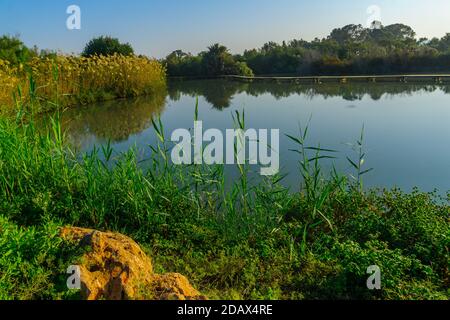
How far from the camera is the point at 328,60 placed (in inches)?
909

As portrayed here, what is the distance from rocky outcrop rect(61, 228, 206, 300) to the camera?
1.66 metres

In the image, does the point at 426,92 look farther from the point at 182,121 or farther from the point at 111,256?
the point at 111,256

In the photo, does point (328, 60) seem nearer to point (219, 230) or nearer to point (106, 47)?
point (106, 47)

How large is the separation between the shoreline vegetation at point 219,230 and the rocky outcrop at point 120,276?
8 centimetres

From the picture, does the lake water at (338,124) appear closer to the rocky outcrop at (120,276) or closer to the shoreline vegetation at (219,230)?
the shoreline vegetation at (219,230)

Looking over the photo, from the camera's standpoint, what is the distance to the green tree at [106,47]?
19.7m

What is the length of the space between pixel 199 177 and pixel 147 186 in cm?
41

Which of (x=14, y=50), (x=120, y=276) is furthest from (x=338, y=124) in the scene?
(x=14, y=50)

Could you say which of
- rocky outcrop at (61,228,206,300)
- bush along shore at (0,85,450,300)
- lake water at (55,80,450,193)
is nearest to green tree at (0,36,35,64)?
lake water at (55,80,450,193)

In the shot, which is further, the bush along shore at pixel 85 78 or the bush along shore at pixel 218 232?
the bush along shore at pixel 85 78

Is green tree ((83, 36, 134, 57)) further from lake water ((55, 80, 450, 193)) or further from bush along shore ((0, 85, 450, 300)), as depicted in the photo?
bush along shore ((0, 85, 450, 300))

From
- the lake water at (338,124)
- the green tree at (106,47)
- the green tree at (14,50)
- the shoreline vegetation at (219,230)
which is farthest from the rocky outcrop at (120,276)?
the green tree at (106,47)

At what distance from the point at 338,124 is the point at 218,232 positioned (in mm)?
5559

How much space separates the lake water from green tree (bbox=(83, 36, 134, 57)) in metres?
8.00
